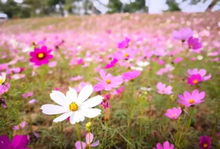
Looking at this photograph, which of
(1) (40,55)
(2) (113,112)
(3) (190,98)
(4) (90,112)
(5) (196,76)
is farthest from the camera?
(2) (113,112)

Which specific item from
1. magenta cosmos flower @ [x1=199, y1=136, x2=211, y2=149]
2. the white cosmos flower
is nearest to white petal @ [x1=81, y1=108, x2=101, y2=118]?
the white cosmos flower

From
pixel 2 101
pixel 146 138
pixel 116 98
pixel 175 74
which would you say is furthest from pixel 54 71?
pixel 2 101

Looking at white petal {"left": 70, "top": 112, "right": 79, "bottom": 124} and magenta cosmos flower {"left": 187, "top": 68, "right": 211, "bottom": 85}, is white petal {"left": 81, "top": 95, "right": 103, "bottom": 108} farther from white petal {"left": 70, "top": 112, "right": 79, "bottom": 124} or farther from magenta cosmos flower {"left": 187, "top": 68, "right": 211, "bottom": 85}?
magenta cosmos flower {"left": 187, "top": 68, "right": 211, "bottom": 85}

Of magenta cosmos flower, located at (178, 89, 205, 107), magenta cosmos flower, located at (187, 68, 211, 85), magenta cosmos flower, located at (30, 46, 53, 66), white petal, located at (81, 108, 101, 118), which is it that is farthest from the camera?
magenta cosmos flower, located at (30, 46, 53, 66)

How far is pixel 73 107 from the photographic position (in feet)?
2.18

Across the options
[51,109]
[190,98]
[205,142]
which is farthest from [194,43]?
[51,109]

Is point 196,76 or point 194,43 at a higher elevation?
point 194,43

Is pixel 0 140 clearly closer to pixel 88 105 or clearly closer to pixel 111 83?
pixel 88 105

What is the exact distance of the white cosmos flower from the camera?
0.62 meters

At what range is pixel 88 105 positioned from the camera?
67 centimetres

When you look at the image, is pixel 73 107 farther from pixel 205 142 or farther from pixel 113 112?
pixel 113 112

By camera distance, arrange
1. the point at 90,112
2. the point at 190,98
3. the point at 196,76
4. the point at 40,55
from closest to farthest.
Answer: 1. the point at 90,112
2. the point at 190,98
3. the point at 196,76
4. the point at 40,55

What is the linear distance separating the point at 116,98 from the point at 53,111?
4.10ft

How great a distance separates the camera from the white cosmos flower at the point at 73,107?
62cm
